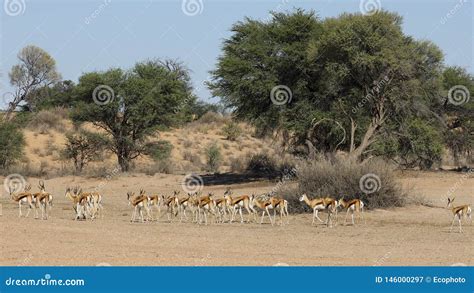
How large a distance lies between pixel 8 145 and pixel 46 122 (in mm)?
18821

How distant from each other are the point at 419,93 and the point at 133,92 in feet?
56.0

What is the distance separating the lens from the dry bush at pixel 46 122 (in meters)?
63.8

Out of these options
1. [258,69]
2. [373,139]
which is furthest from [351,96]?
[258,69]

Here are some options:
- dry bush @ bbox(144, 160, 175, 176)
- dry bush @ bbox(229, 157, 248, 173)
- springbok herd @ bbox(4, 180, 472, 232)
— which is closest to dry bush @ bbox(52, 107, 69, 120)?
dry bush @ bbox(144, 160, 175, 176)

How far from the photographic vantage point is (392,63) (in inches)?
1387

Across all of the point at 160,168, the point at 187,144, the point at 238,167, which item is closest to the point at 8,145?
the point at 160,168

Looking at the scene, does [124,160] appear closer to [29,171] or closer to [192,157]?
[29,171]

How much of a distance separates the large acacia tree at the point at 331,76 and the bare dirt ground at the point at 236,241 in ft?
29.5

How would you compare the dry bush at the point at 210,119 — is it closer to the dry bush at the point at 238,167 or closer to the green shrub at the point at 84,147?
the dry bush at the point at 238,167

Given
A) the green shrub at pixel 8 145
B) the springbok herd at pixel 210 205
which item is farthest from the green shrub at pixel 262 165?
the springbok herd at pixel 210 205

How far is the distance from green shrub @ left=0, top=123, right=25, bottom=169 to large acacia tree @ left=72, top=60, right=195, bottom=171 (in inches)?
154

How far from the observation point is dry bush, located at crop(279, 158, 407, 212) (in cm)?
2611

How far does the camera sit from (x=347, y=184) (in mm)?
26594

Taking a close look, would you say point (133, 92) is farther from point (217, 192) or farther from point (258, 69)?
point (217, 192)
